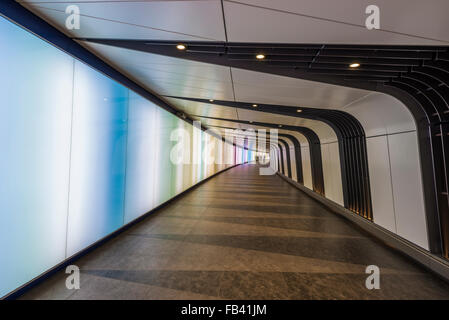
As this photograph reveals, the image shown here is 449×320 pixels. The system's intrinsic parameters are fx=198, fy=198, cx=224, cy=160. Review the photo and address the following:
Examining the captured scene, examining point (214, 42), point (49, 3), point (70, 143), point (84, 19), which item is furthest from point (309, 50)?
point (70, 143)

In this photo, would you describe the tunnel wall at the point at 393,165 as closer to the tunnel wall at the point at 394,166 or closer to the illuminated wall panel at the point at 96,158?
the tunnel wall at the point at 394,166

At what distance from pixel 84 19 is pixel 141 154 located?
3.17 m

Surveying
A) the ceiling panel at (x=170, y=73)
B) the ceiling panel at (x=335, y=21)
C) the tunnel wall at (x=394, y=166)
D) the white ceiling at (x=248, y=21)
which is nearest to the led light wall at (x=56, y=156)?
the ceiling panel at (x=170, y=73)

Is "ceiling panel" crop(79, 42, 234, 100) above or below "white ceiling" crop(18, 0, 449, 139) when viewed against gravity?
above

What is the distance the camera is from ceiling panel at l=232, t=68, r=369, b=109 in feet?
12.7

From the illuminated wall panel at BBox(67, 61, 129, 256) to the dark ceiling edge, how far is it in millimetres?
149

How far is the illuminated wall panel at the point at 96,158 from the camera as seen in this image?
320 centimetres

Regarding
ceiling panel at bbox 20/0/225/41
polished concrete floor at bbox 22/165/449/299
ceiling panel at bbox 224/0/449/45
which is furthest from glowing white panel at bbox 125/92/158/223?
ceiling panel at bbox 224/0/449/45

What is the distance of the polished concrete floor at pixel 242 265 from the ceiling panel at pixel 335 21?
10.4 ft

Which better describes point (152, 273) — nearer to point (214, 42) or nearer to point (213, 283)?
point (213, 283)

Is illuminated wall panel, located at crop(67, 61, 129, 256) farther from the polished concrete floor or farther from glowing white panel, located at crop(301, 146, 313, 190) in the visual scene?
glowing white panel, located at crop(301, 146, 313, 190)

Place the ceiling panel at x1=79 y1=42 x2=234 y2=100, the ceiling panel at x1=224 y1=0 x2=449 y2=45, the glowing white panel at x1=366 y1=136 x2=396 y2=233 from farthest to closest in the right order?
the glowing white panel at x1=366 y1=136 x2=396 y2=233, the ceiling panel at x1=79 y1=42 x2=234 y2=100, the ceiling panel at x1=224 y1=0 x2=449 y2=45

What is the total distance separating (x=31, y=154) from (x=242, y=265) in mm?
3327

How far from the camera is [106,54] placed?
140 inches
